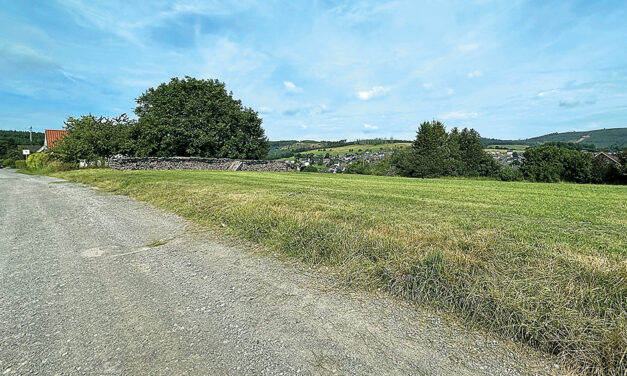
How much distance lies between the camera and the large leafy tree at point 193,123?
1200 inches

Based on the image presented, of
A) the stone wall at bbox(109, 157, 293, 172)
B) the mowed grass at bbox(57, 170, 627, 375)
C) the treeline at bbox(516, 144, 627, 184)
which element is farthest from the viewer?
the treeline at bbox(516, 144, 627, 184)

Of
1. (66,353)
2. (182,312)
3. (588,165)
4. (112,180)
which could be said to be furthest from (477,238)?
(588,165)

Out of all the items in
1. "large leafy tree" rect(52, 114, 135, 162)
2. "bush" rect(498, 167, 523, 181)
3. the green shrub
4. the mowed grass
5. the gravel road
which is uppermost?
"large leafy tree" rect(52, 114, 135, 162)

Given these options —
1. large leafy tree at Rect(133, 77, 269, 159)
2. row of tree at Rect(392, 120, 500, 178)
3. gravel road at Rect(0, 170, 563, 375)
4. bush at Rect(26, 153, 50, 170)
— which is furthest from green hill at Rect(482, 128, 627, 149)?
gravel road at Rect(0, 170, 563, 375)

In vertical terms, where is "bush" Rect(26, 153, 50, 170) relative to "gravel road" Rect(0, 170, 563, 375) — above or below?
above

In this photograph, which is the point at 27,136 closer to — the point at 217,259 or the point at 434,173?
the point at 434,173

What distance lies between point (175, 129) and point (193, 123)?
2.17 meters

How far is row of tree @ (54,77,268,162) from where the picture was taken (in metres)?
26.8

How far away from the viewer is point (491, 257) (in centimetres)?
310

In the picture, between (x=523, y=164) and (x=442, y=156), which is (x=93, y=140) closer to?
(x=442, y=156)

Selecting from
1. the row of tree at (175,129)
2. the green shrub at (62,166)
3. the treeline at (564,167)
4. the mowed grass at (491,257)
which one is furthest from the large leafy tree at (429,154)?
the green shrub at (62,166)

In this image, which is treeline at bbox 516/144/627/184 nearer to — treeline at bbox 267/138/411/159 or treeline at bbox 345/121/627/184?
treeline at bbox 345/121/627/184

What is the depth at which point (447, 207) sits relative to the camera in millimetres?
6289

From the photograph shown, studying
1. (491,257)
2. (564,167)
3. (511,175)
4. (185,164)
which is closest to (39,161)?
(185,164)
